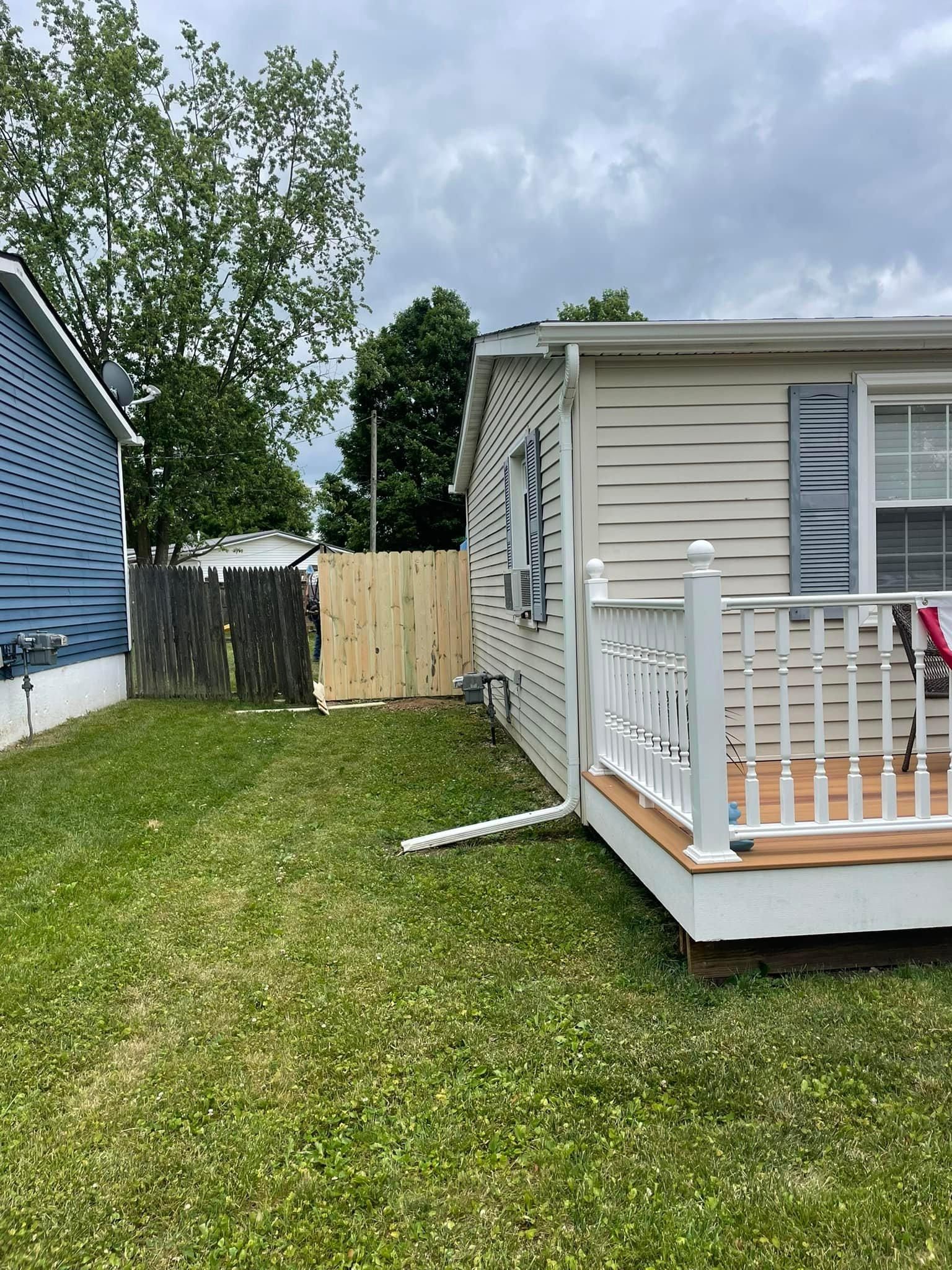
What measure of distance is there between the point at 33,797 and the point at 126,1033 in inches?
140

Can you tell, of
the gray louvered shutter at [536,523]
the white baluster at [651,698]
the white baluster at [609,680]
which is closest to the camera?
the white baluster at [651,698]

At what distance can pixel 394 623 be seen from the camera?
10742 mm

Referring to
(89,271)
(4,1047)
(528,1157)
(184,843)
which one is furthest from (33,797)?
(89,271)

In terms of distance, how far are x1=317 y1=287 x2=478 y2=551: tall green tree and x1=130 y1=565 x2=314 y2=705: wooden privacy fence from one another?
14.8 meters

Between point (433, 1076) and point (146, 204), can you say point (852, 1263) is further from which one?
point (146, 204)

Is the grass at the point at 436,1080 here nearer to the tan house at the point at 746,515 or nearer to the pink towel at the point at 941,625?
the tan house at the point at 746,515

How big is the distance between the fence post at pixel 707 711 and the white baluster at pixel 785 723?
8.7 inches

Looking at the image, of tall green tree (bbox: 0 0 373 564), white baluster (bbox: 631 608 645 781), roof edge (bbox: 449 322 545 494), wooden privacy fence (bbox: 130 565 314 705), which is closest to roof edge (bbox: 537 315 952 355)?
roof edge (bbox: 449 322 545 494)

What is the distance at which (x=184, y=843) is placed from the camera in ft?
15.6

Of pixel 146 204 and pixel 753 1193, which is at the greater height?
pixel 146 204

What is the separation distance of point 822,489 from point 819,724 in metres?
2.14

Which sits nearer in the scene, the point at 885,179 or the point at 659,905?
the point at 659,905

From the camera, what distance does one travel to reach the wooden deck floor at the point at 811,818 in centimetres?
280

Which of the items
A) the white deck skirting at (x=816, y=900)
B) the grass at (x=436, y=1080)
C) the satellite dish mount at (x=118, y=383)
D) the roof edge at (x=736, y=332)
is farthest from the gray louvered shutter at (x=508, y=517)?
the satellite dish mount at (x=118, y=383)
